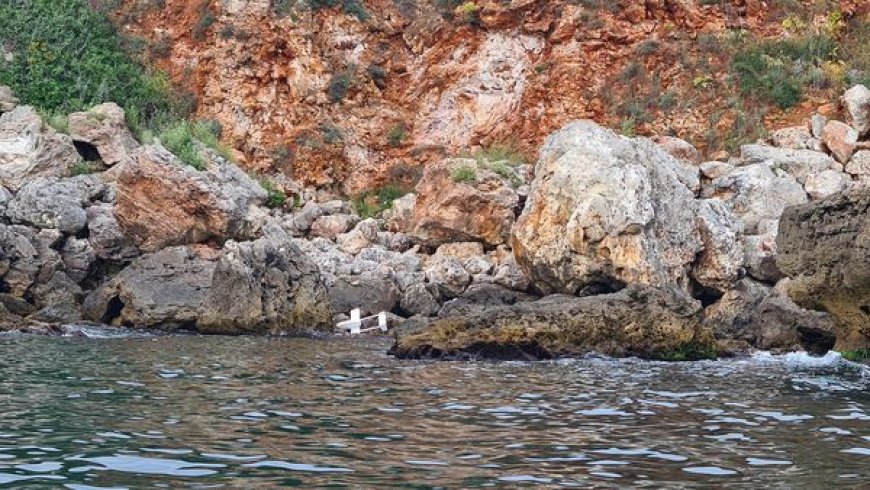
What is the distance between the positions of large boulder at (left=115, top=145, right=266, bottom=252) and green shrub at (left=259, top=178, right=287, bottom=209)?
245 inches

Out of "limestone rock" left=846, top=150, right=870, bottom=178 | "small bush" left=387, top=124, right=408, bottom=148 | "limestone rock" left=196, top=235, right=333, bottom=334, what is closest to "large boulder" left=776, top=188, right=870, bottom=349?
"limestone rock" left=196, top=235, right=333, bottom=334

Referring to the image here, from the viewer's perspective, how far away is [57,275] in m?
23.2

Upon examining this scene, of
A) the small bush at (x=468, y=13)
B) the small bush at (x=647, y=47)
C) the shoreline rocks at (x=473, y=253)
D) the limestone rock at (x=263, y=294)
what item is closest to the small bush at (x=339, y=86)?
the small bush at (x=468, y=13)

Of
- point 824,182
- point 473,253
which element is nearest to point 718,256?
point 824,182

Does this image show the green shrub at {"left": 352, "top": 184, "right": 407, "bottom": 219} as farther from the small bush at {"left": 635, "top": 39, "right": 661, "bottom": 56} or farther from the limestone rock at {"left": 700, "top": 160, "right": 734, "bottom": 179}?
the limestone rock at {"left": 700, "top": 160, "right": 734, "bottom": 179}

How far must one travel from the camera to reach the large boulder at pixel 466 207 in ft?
88.3

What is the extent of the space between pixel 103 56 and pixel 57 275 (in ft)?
47.4

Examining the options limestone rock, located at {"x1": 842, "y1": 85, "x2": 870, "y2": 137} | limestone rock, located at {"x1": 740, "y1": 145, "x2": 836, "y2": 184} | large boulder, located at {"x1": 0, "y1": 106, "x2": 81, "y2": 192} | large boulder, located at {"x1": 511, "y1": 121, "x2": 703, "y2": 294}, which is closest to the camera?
large boulder, located at {"x1": 511, "y1": 121, "x2": 703, "y2": 294}

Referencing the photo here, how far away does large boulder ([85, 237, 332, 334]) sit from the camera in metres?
21.7

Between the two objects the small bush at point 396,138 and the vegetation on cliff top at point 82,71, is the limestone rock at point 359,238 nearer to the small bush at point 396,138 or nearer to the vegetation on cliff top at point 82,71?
the vegetation on cliff top at point 82,71

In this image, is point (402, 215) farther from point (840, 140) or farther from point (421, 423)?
point (421, 423)

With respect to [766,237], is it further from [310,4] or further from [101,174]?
[310,4]

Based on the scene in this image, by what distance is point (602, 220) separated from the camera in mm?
22281

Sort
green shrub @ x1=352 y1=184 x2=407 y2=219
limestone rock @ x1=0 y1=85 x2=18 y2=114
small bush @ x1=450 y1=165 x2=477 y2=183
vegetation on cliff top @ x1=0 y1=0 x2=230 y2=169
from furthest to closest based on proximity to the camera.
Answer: green shrub @ x1=352 y1=184 x2=407 y2=219 < vegetation on cliff top @ x1=0 y1=0 x2=230 y2=169 < limestone rock @ x1=0 y1=85 x2=18 y2=114 < small bush @ x1=450 y1=165 x2=477 y2=183
